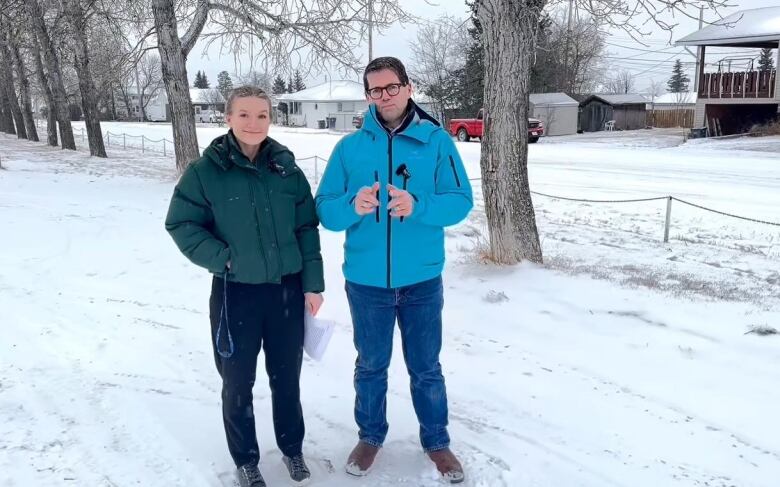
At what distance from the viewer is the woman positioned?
271 cm

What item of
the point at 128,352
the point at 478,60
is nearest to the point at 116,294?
the point at 128,352

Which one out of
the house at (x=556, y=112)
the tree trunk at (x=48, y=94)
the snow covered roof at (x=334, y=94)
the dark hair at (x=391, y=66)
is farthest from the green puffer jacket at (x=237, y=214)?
the snow covered roof at (x=334, y=94)

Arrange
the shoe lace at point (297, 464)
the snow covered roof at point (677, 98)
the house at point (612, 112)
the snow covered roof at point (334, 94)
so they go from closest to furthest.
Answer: the shoe lace at point (297, 464) → the house at point (612, 112) → the snow covered roof at point (334, 94) → the snow covered roof at point (677, 98)

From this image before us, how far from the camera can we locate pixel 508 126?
22.1ft

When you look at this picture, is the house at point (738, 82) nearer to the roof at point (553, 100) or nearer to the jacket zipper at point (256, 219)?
the roof at point (553, 100)

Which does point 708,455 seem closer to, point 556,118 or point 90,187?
point 90,187

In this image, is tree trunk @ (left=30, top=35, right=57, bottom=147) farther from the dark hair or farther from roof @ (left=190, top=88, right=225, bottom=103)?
roof @ (left=190, top=88, right=225, bottom=103)

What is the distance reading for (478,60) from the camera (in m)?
40.4

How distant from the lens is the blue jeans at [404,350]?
118 inches

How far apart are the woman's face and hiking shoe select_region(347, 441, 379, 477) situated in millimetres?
1544

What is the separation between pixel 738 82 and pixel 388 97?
30457mm

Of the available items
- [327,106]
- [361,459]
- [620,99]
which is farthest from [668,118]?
[361,459]

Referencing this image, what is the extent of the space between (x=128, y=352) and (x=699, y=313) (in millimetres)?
4531

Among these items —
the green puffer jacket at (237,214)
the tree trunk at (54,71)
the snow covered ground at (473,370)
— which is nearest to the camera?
the green puffer jacket at (237,214)
